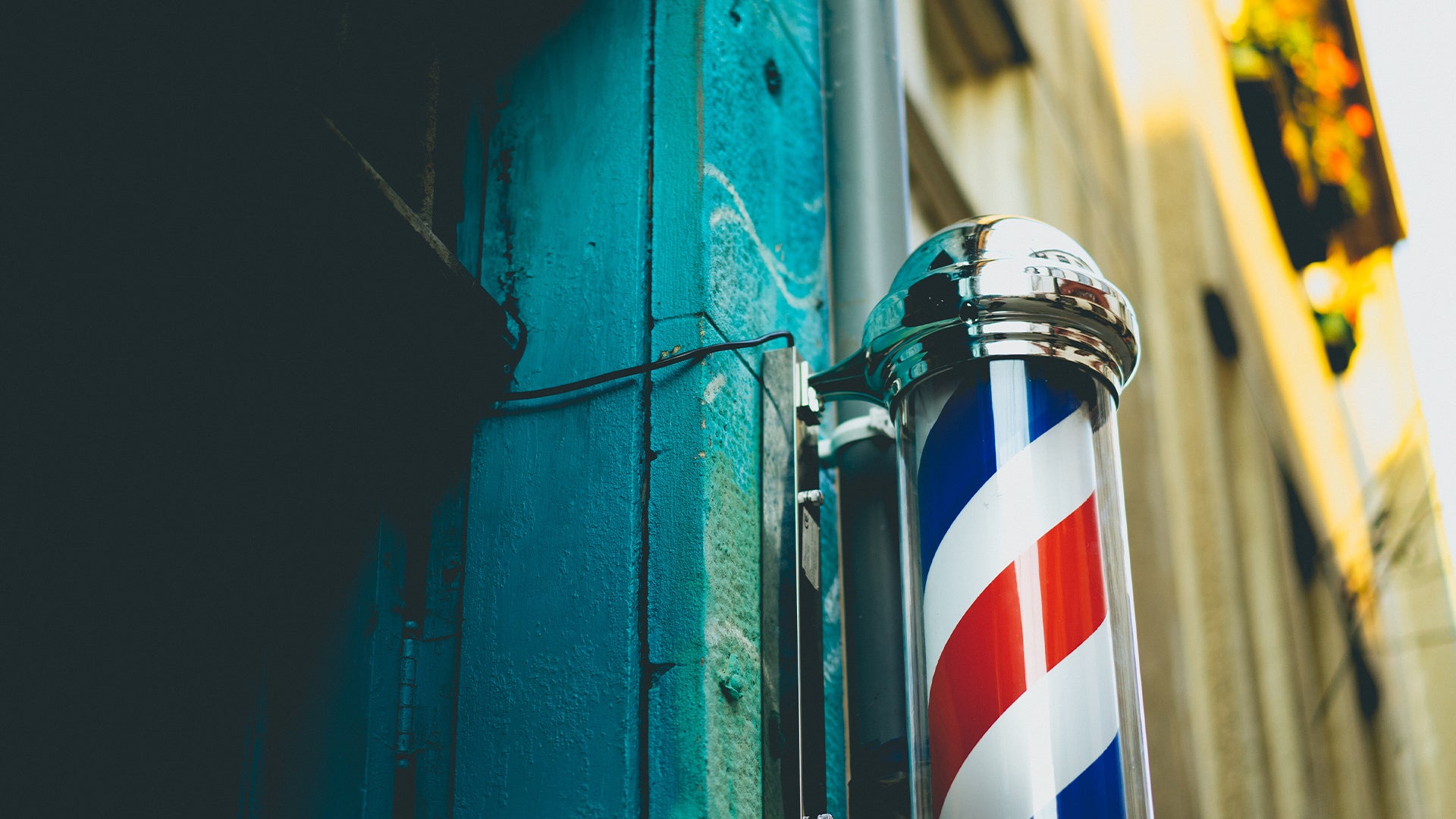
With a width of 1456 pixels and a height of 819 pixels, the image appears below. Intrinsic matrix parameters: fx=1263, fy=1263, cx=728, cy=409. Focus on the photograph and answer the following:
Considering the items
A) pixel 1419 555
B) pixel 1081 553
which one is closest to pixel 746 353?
pixel 1081 553

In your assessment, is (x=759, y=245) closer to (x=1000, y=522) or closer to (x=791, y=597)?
(x=791, y=597)

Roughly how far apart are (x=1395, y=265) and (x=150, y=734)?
29.2ft

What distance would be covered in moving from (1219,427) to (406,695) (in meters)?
4.32

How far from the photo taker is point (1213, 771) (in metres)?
4.14

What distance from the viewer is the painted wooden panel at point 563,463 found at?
1323mm

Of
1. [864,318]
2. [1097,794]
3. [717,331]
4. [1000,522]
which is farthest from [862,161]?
[1097,794]

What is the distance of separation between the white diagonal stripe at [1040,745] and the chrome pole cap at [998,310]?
31 centimetres

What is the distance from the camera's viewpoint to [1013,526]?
124 cm

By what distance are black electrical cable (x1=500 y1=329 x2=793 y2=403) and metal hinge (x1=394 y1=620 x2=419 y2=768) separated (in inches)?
11.7

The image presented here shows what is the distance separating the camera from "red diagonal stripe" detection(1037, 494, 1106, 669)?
121 centimetres

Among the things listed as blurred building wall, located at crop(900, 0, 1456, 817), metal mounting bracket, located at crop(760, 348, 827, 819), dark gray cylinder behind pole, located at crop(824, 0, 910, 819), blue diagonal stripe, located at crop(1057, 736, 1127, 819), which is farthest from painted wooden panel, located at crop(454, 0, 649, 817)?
blurred building wall, located at crop(900, 0, 1456, 817)

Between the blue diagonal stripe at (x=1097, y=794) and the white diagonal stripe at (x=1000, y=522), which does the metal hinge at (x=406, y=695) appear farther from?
the blue diagonal stripe at (x=1097, y=794)

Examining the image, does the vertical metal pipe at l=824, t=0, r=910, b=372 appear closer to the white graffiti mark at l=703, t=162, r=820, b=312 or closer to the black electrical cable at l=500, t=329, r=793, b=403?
the white graffiti mark at l=703, t=162, r=820, b=312

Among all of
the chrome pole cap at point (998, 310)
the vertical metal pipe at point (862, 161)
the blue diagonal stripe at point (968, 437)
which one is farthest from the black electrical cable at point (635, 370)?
the vertical metal pipe at point (862, 161)
